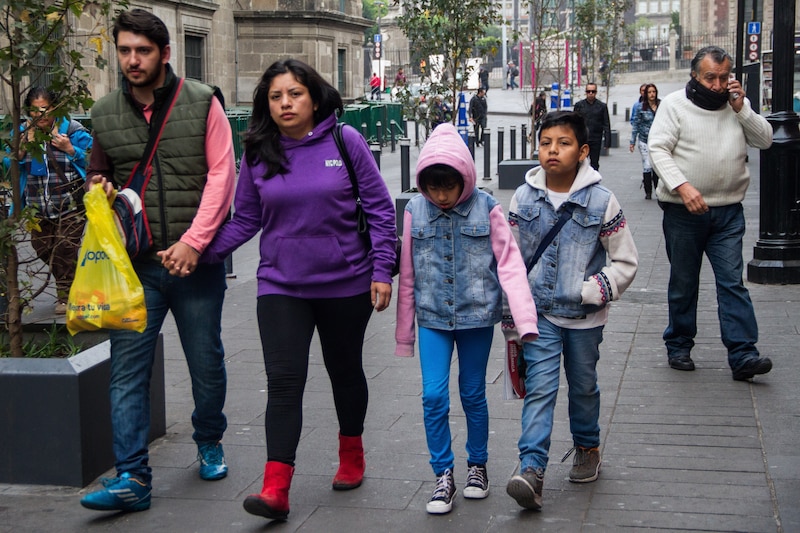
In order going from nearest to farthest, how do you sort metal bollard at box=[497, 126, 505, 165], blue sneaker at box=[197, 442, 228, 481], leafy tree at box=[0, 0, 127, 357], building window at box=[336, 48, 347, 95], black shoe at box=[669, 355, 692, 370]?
blue sneaker at box=[197, 442, 228, 481]
leafy tree at box=[0, 0, 127, 357]
black shoe at box=[669, 355, 692, 370]
metal bollard at box=[497, 126, 505, 165]
building window at box=[336, 48, 347, 95]

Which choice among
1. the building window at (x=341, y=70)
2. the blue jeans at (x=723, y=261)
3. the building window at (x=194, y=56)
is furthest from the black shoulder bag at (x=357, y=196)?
the building window at (x=341, y=70)

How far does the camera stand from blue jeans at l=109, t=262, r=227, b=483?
15.3 feet

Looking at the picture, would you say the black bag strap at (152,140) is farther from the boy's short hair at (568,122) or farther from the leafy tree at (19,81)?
the boy's short hair at (568,122)

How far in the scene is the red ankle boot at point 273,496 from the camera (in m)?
4.35

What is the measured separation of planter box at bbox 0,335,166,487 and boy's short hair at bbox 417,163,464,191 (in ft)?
5.35

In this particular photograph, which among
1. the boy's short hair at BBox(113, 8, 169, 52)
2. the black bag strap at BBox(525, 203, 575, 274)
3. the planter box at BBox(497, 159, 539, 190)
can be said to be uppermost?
the boy's short hair at BBox(113, 8, 169, 52)

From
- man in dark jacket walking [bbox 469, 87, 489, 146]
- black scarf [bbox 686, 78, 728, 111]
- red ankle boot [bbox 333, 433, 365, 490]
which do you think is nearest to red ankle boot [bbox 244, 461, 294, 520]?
red ankle boot [bbox 333, 433, 365, 490]

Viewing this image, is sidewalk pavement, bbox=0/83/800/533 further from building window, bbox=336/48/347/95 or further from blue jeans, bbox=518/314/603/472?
building window, bbox=336/48/347/95

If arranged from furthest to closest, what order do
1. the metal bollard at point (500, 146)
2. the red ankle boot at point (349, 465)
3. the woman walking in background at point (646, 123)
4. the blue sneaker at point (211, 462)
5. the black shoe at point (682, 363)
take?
the metal bollard at point (500, 146) → the woman walking in background at point (646, 123) → the black shoe at point (682, 363) → the blue sneaker at point (211, 462) → the red ankle boot at point (349, 465)

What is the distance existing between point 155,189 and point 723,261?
342cm

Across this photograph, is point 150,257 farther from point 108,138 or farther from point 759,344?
point 759,344

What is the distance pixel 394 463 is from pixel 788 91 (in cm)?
599

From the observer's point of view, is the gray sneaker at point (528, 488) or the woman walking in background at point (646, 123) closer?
the gray sneaker at point (528, 488)

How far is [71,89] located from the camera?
5465mm
